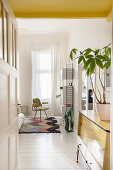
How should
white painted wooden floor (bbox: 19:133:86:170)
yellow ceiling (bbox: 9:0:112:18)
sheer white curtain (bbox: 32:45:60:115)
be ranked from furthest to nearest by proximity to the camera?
1. sheer white curtain (bbox: 32:45:60:115)
2. white painted wooden floor (bbox: 19:133:86:170)
3. yellow ceiling (bbox: 9:0:112:18)

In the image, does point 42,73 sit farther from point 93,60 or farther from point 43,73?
point 93,60

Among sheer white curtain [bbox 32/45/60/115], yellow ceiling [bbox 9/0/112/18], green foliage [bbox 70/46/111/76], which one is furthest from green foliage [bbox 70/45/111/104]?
sheer white curtain [bbox 32/45/60/115]

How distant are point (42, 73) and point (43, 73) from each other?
0.15ft

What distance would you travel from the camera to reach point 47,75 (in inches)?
275

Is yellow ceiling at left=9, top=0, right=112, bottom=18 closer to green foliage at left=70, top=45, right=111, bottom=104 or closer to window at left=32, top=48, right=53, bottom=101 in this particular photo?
green foliage at left=70, top=45, right=111, bottom=104

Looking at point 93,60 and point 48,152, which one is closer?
point 93,60

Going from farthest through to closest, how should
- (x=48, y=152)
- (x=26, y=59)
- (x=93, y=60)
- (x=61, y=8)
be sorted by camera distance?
(x=26, y=59)
(x=48, y=152)
(x=61, y=8)
(x=93, y=60)

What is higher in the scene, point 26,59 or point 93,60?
point 26,59

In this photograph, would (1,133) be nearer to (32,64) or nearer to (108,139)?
(108,139)

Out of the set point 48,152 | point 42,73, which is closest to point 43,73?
point 42,73

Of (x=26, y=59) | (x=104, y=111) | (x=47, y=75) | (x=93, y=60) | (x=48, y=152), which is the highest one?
(x=26, y=59)

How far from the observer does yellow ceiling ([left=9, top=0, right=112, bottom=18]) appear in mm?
1825

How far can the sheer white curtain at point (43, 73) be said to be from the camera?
6.89 meters

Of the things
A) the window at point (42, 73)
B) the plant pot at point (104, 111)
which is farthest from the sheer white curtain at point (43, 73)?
the plant pot at point (104, 111)
